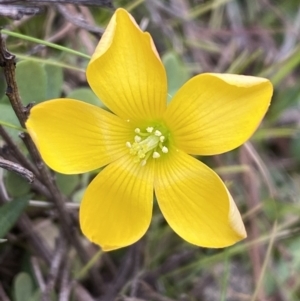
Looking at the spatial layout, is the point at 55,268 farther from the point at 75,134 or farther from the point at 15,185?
the point at 75,134

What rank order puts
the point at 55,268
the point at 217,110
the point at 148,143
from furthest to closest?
the point at 55,268 < the point at 148,143 < the point at 217,110

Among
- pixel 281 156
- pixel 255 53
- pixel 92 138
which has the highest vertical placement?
pixel 92 138

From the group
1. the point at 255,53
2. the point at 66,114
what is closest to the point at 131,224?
the point at 66,114

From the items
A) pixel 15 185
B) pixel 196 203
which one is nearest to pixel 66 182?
pixel 15 185

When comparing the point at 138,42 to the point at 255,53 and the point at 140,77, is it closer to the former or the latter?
the point at 140,77

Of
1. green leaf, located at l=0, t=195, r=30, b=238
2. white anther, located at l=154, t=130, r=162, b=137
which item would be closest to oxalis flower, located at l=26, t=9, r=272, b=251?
white anther, located at l=154, t=130, r=162, b=137

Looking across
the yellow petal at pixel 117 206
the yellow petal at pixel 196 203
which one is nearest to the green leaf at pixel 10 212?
the yellow petal at pixel 117 206

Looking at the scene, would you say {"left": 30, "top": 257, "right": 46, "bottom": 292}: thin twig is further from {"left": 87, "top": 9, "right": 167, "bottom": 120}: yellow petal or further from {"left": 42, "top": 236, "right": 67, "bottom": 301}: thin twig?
{"left": 87, "top": 9, "right": 167, "bottom": 120}: yellow petal
